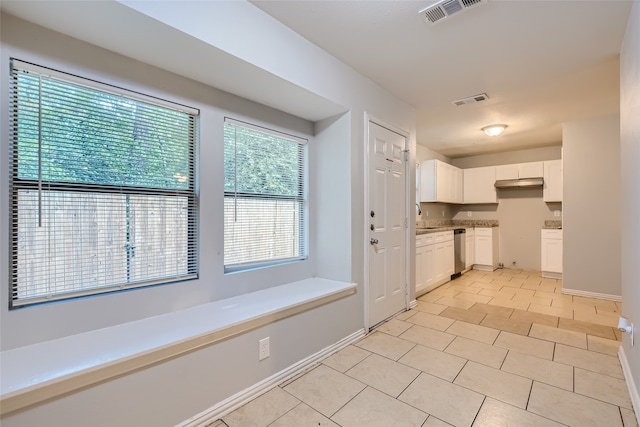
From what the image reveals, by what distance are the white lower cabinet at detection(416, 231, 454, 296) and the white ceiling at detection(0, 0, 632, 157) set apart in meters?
1.92

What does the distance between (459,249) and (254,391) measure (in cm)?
450

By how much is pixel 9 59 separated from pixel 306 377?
2.48 meters

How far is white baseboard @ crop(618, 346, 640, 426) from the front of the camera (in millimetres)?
1676

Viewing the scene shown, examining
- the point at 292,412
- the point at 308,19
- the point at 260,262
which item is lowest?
the point at 292,412

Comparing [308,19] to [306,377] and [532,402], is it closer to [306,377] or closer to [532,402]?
[306,377]

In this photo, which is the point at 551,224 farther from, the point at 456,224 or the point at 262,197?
the point at 262,197

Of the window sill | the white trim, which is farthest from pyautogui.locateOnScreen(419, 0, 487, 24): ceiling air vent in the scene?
the white trim

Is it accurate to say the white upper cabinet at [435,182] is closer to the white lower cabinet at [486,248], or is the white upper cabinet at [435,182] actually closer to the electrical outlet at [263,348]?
the white lower cabinet at [486,248]

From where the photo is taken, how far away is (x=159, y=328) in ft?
5.49

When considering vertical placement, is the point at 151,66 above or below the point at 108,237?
above

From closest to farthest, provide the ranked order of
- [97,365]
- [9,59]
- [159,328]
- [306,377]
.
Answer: [97,365], [9,59], [159,328], [306,377]

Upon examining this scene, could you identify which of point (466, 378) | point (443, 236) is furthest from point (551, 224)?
point (466, 378)

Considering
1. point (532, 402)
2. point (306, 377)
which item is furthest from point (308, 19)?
point (532, 402)

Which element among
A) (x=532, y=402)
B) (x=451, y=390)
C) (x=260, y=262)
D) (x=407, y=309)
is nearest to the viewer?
(x=532, y=402)
